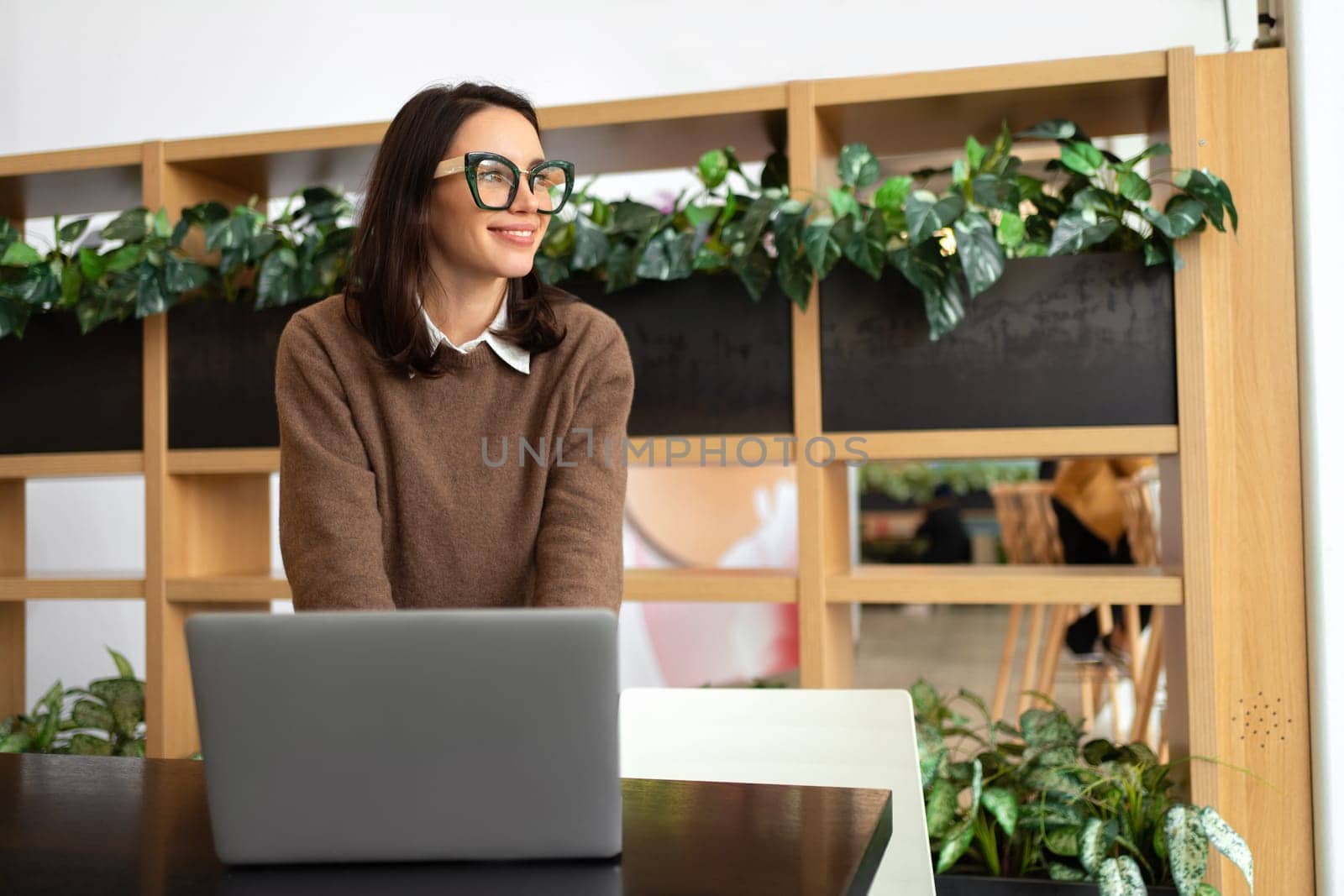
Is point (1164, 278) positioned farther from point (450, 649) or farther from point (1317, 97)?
point (450, 649)

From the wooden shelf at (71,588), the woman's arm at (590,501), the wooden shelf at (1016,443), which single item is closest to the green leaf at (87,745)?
the wooden shelf at (71,588)

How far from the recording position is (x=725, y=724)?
1.43 metres

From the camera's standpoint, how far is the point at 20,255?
255 centimetres

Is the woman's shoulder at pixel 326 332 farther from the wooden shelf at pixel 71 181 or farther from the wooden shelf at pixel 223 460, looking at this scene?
the wooden shelf at pixel 71 181

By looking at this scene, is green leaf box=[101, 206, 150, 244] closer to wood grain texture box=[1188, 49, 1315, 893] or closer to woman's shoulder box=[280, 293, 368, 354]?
woman's shoulder box=[280, 293, 368, 354]

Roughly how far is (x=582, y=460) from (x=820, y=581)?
908mm

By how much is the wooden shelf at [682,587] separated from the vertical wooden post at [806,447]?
54 mm

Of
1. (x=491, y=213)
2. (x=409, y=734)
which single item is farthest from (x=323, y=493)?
(x=409, y=734)

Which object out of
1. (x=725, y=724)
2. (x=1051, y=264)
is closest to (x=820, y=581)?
(x=1051, y=264)

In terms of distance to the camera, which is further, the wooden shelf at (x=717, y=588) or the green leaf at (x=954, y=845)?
the wooden shelf at (x=717, y=588)

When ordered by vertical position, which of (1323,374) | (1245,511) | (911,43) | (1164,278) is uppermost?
(911,43)

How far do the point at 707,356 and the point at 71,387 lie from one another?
1.46 meters

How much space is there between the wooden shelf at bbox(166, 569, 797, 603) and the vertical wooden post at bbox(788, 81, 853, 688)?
54mm

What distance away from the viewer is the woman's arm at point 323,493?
1.43 meters
